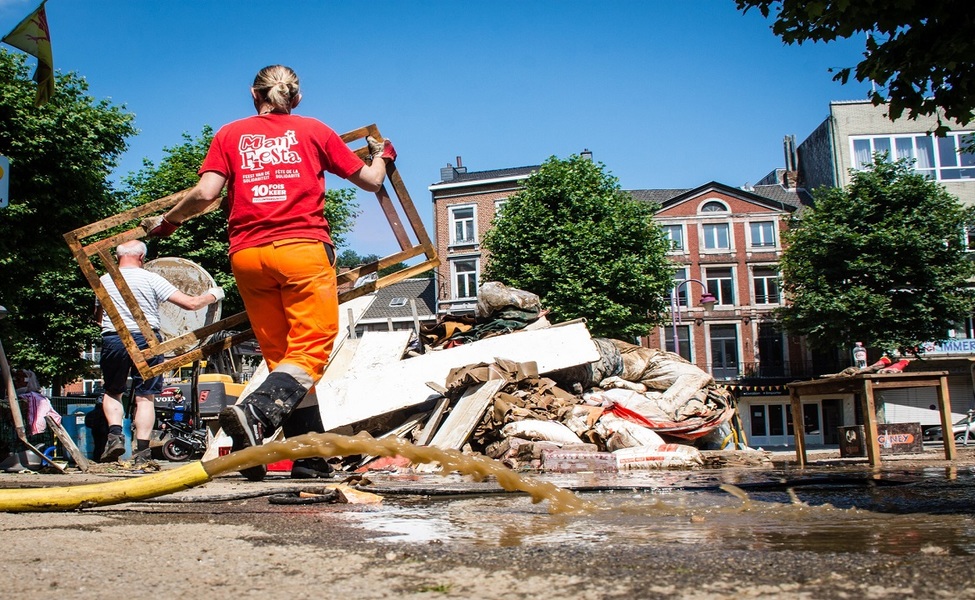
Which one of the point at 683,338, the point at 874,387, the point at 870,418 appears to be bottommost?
the point at 870,418

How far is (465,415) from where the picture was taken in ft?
27.1

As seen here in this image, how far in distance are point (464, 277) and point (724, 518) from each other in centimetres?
4786

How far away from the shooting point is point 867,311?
1335 inches

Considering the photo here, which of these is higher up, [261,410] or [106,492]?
[261,410]

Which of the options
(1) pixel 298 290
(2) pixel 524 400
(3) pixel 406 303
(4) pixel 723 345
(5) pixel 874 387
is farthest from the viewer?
(3) pixel 406 303

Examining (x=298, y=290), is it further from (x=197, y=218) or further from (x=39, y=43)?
(x=197, y=218)

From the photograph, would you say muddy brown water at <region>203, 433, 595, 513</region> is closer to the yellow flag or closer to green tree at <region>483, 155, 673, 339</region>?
the yellow flag

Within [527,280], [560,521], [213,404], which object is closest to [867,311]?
[527,280]

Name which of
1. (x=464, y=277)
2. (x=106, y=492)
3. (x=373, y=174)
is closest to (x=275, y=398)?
(x=106, y=492)

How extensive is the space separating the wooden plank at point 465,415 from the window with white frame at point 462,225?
4312cm

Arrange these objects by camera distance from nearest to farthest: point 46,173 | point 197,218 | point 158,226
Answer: point 158,226
point 46,173
point 197,218

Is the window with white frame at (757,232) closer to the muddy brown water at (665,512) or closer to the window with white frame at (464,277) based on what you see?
the window with white frame at (464,277)

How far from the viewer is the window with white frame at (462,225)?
5188 cm

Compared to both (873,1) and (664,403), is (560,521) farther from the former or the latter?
(664,403)
